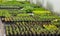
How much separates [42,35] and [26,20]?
0.56 meters

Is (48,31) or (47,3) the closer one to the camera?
(48,31)

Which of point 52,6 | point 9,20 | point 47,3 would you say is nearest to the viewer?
point 9,20

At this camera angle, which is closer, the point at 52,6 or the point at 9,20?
the point at 9,20

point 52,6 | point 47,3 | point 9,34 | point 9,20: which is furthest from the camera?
point 47,3

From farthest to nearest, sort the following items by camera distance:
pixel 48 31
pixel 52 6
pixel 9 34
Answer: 1. pixel 52 6
2. pixel 48 31
3. pixel 9 34

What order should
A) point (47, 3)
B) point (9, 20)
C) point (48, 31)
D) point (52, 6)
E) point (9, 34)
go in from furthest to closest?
1. point (47, 3)
2. point (52, 6)
3. point (9, 20)
4. point (48, 31)
5. point (9, 34)

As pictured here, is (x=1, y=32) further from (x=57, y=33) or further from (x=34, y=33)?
(x=57, y=33)

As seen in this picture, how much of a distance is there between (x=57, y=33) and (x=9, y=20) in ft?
1.96

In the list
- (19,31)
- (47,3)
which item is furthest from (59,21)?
(47,3)

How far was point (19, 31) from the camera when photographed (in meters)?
1.45

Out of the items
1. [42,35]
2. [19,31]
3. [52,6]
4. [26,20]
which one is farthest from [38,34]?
[52,6]

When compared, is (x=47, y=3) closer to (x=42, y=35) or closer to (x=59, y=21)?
(x=59, y=21)

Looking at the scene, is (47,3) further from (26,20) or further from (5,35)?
(5,35)

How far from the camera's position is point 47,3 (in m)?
3.11
